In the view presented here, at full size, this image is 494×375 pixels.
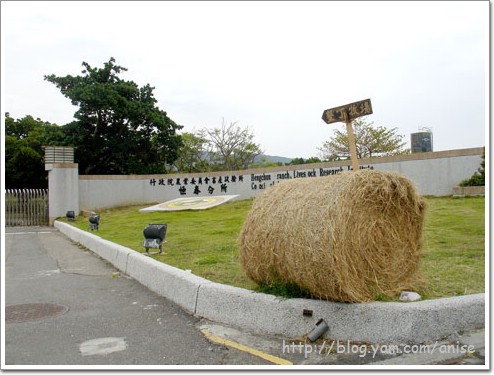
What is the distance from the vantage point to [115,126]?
29562mm

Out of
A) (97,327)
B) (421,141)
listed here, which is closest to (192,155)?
(421,141)

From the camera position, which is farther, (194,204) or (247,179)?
(247,179)

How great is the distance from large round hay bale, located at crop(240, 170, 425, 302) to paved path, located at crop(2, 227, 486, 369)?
2.06ft

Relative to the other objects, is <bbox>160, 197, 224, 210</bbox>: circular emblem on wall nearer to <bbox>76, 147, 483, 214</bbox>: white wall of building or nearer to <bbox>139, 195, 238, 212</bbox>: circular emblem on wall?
<bbox>139, 195, 238, 212</bbox>: circular emblem on wall

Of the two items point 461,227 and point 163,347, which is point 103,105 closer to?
point 461,227

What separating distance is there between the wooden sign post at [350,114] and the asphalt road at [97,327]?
2.68m

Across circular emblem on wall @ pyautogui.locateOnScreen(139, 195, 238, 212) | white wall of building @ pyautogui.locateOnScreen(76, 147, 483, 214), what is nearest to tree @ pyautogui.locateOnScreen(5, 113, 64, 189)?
white wall of building @ pyautogui.locateOnScreen(76, 147, 483, 214)

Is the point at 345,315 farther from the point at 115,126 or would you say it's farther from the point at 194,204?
the point at 115,126

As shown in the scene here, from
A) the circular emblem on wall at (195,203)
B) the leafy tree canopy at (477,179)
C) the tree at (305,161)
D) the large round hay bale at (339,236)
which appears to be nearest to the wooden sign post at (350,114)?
the large round hay bale at (339,236)

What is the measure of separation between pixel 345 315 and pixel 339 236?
75 centimetres

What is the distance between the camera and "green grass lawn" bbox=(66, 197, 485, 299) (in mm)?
5570

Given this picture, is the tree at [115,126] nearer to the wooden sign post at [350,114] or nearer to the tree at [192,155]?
the tree at [192,155]

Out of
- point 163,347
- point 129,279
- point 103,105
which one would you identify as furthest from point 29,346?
point 103,105

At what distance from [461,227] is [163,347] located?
762 centimetres
